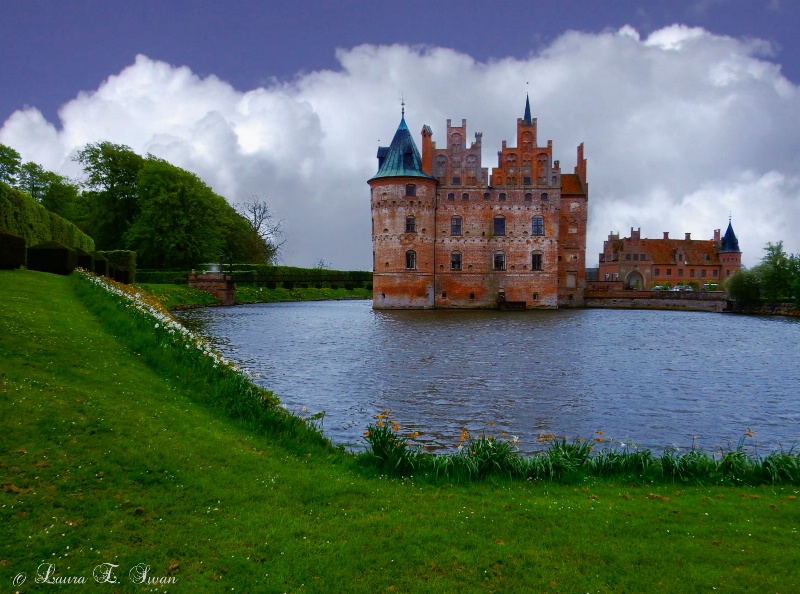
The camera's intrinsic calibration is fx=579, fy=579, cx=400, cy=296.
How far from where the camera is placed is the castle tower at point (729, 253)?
85.4 meters

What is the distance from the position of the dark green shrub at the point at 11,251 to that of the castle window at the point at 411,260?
2793 cm

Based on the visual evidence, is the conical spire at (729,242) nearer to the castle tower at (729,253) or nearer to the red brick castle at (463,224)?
the castle tower at (729,253)

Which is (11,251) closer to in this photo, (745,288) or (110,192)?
(110,192)

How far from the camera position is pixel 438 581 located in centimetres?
432

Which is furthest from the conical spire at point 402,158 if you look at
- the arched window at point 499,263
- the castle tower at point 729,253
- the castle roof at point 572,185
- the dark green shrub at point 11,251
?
the castle tower at point 729,253

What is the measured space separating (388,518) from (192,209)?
187ft

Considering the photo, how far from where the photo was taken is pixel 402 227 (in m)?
44.8

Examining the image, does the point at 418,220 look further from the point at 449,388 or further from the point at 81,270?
the point at 449,388

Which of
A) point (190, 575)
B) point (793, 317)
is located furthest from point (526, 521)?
point (793, 317)

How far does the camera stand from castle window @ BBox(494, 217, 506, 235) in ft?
154

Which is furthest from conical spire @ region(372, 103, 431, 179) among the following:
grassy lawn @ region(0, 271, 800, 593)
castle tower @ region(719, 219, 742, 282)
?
castle tower @ region(719, 219, 742, 282)

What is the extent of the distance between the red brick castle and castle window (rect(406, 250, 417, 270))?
0.08 meters

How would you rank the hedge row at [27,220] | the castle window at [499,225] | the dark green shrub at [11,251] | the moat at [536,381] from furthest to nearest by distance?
the castle window at [499,225], the hedge row at [27,220], the dark green shrub at [11,251], the moat at [536,381]

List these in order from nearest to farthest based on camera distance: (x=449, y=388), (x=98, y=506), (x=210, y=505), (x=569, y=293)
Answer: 1. (x=98, y=506)
2. (x=210, y=505)
3. (x=449, y=388)
4. (x=569, y=293)
